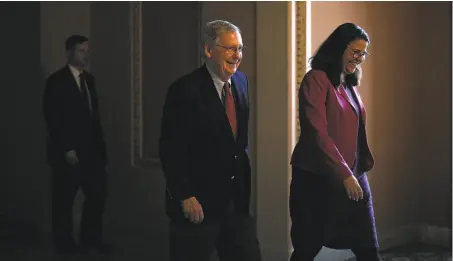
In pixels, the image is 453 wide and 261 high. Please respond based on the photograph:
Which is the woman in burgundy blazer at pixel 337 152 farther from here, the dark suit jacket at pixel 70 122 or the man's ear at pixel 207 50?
the dark suit jacket at pixel 70 122

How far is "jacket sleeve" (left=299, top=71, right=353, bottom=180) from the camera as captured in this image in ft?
7.51

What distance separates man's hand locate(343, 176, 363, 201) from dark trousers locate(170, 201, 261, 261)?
34 centimetres

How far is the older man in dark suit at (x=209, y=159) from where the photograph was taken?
6.92 feet

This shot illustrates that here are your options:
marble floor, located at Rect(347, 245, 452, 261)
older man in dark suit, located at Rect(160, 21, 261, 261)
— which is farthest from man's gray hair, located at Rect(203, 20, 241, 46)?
marble floor, located at Rect(347, 245, 452, 261)

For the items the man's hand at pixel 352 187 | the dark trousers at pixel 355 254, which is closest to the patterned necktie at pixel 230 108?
the man's hand at pixel 352 187

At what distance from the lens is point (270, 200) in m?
2.93

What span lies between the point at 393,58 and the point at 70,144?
1.66 metres

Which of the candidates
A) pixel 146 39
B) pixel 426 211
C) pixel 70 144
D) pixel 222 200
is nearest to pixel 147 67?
pixel 146 39

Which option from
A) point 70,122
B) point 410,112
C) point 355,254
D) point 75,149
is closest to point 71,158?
point 75,149

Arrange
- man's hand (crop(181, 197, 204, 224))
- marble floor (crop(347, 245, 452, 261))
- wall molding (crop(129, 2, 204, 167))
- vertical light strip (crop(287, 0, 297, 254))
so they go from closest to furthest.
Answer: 1. man's hand (crop(181, 197, 204, 224))
2. vertical light strip (crop(287, 0, 297, 254))
3. wall molding (crop(129, 2, 204, 167))
4. marble floor (crop(347, 245, 452, 261))

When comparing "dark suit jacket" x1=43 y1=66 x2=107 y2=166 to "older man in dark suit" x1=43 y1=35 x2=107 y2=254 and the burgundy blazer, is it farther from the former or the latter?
the burgundy blazer

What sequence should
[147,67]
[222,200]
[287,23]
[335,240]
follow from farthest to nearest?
1. [147,67]
2. [287,23]
3. [335,240]
4. [222,200]

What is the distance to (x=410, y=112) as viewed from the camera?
11.6 feet

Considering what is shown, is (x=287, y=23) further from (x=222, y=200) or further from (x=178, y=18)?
(x=222, y=200)
